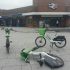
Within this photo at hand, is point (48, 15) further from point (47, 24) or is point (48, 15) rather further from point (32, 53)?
point (32, 53)

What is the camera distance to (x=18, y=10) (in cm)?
5138

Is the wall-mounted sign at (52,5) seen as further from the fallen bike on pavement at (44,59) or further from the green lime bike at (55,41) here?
the fallen bike on pavement at (44,59)

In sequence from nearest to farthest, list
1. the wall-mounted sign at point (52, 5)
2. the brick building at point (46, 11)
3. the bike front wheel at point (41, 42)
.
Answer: the bike front wheel at point (41, 42)
the wall-mounted sign at point (52, 5)
the brick building at point (46, 11)

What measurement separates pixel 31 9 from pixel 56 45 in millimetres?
35477

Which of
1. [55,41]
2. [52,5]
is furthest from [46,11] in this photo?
[55,41]

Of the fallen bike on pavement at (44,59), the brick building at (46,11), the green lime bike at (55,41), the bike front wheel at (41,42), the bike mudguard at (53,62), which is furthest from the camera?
the brick building at (46,11)

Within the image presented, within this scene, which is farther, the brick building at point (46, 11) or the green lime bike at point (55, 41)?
the brick building at point (46, 11)

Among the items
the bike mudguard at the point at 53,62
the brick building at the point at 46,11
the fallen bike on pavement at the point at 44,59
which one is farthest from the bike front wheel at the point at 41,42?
the brick building at the point at 46,11

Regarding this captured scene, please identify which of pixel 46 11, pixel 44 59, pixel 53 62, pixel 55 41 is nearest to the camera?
pixel 53 62

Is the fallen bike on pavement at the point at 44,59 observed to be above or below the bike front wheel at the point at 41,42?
above

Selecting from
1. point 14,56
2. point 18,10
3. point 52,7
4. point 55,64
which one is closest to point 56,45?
point 14,56

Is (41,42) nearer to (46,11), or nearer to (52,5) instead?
(52,5)

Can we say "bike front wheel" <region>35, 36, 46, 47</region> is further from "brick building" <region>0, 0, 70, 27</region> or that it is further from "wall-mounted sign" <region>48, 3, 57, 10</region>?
"wall-mounted sign" <region>48, 3, 57, 10</region>

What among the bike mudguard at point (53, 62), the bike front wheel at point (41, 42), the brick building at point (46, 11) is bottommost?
the brick building at point (46, 11)
